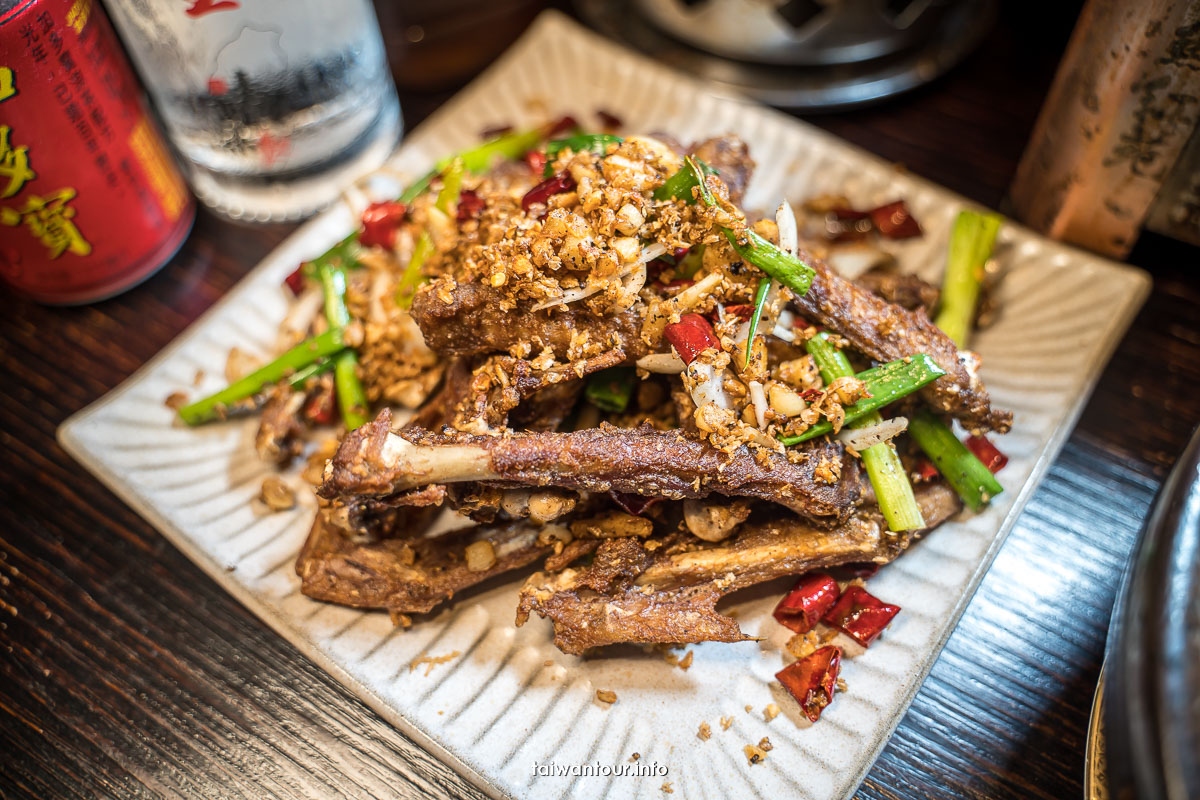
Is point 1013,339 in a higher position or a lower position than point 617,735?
higher

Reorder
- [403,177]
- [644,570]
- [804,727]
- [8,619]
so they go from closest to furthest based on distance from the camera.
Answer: [804,727], [644,570], [8,619], [403,177]

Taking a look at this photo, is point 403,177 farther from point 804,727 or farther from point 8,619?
point 804,727

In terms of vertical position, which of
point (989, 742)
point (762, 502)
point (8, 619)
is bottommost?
point (8, 619)

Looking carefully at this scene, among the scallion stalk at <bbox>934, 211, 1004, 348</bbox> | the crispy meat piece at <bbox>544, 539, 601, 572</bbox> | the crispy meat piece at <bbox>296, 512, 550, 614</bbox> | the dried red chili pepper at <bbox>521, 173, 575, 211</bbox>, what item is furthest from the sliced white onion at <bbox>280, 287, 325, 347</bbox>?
the scallion stalk at <bbox>934, 211, 1004, 348</bbox>

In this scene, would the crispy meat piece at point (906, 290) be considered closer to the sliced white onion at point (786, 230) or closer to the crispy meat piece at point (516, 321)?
the sliced white onion at point (786, 230)

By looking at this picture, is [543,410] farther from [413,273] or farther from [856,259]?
[856,259]

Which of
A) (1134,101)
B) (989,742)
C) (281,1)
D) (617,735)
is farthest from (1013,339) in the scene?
(281,1)

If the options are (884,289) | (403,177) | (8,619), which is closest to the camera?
(8,619)
